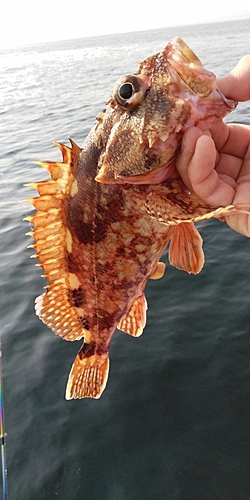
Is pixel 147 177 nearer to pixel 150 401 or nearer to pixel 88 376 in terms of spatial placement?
pixel 88 376

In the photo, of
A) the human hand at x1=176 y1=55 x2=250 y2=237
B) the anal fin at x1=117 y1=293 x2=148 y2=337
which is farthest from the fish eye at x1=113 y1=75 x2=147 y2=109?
the anal fin at x1=117 y1=293 x2=148 y2=337

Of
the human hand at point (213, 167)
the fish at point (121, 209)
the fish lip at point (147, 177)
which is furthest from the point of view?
the fish lip at point (147, 177)

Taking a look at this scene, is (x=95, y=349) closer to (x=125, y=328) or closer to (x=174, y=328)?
(x=125, y=328)

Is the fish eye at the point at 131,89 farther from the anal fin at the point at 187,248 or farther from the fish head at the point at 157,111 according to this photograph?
the anal fin at the point at 187,248

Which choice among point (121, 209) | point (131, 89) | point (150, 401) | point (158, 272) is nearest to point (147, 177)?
point (121, 209)

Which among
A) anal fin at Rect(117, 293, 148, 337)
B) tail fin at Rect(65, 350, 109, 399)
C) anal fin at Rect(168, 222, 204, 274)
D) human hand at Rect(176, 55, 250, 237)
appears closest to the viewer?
human hand at Rect(176, 55, 250, 237)

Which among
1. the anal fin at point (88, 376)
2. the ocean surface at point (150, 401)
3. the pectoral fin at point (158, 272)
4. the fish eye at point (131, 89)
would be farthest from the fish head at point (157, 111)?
the ocean surface at point (150, 401)

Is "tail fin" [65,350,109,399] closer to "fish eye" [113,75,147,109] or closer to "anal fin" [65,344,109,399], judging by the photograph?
"anal fin" [65,344,109,399]
